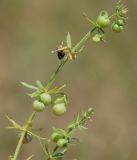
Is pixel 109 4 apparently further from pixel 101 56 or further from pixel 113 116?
pixel 113 116

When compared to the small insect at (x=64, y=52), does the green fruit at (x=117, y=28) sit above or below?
Result: above

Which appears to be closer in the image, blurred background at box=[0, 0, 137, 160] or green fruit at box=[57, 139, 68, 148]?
green fruit at box=[57, 139, 68, 148]

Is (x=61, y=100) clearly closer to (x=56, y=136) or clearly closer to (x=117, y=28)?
(x=56, y=136)

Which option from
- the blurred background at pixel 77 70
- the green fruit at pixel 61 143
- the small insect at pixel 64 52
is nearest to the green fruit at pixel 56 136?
the green fruit at pixel 61 143

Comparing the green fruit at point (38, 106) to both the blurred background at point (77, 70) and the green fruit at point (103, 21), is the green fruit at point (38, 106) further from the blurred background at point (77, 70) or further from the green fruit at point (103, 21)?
the blurred background at point (77, 70)

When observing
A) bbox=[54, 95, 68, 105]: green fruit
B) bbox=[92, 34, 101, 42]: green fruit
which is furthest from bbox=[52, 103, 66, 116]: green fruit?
bbox=[92, 34, 101, 42]: green fruit

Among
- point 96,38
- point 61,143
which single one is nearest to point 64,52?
point 96,38

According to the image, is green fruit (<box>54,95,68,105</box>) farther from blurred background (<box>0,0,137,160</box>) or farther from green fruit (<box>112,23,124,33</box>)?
blurred background (<box>0,0,137,160</box>)

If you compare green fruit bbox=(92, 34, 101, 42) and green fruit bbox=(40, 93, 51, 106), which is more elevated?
green fruit bbox=(92, 34, 101, 42)
